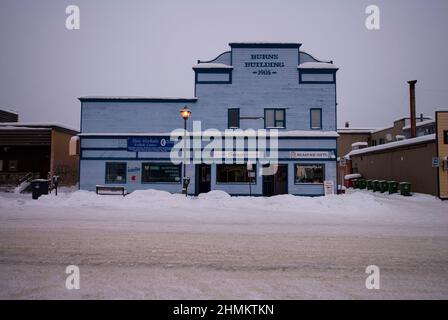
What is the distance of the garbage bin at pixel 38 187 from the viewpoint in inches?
696

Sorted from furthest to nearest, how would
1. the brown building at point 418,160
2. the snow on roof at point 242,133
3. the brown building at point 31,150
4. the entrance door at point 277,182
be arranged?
1. the brown building at point 31,150
2. the entrance door at point 277,182
3. the snow on roof at point 242,133
4. the brown building at point 418,160

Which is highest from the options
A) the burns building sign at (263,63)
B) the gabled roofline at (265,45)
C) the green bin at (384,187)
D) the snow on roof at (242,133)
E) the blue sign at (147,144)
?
the gabled roofline at (265,45)

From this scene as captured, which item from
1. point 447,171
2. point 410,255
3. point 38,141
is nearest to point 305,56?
point 447,171

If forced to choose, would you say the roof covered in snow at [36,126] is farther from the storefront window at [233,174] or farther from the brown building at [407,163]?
the brown building at [407,163]

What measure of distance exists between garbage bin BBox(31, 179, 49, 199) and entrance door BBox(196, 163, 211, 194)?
10579mm

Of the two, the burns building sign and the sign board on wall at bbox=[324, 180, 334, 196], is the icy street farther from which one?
the burns building sign

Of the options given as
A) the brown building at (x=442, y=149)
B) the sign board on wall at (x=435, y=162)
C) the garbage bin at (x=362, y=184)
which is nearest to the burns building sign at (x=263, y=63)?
the brown building at (x=442, y=149)

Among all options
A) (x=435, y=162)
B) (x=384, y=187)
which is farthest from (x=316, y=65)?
(x=384, y=187)

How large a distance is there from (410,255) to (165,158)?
1777 centimetres

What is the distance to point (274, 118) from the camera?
21766 millimetres

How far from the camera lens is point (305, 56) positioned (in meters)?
22.2

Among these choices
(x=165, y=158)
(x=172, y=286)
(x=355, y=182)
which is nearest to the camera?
(x=172, y=286)

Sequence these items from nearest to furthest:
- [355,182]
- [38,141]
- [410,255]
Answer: [410,255] → [38,141] → [355,182]
